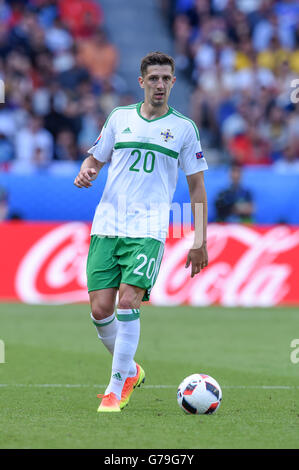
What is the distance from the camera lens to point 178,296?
15.5 metres

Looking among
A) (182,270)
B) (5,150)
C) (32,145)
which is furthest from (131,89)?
(182,270)

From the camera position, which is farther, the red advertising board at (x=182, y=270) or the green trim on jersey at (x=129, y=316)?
the red advertising board at (x=182, y=270)

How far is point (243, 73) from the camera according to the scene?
20453 millimetres

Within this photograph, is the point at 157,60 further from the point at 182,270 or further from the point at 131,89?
the point at 131,89

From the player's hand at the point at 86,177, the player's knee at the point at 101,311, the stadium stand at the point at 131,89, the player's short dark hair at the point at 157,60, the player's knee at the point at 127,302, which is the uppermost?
the stadium stand at the point at 131,89

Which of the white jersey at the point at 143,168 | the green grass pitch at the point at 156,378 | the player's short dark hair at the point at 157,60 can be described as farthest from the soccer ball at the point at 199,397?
the player's short dark hair at the point at 157,60

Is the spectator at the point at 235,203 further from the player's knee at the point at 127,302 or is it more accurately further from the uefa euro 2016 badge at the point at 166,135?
the player's knee at the point at 127,302

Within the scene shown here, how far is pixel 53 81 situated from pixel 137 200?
41.0ft

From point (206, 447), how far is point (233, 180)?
10.9 m

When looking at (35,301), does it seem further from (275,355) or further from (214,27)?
(214,27)

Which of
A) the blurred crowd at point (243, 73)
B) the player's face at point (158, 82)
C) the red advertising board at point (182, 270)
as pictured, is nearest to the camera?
the player's face at point (158, 82)

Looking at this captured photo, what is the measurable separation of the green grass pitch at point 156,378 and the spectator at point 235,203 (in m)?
1.76

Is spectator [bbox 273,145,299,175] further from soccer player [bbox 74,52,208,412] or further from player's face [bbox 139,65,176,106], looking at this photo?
player's face [bbox 139,65,176,106]

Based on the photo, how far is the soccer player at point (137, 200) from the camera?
7.30 meters
